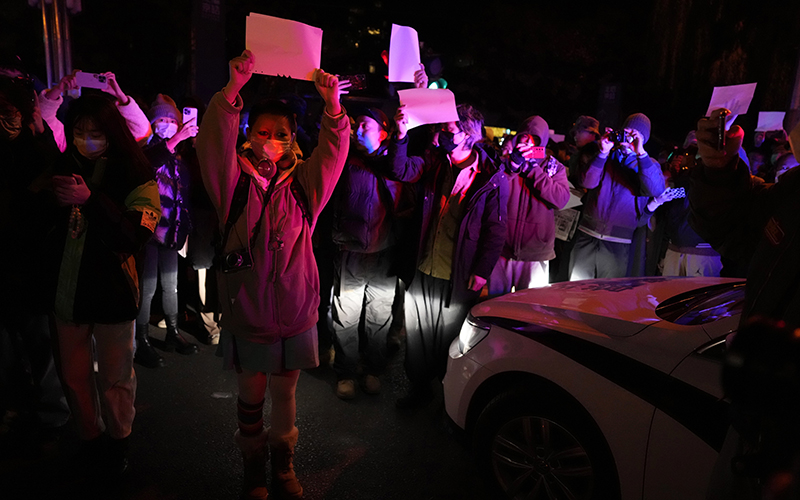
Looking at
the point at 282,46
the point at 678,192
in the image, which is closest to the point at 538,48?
the point at 678,192

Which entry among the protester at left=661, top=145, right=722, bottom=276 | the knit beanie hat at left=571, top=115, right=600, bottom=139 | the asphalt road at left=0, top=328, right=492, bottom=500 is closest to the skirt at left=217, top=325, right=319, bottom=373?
the asphalt road at left=0, top=328, right=492, bottom=500

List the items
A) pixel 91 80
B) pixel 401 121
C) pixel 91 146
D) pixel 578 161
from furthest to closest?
pixel 578 161
pixel 91 80
pixel 401 121
pixel 91 146

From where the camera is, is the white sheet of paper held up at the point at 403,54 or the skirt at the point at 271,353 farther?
the white sheet of paper held up at the point at 403,54

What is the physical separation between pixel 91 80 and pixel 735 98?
15.2ft

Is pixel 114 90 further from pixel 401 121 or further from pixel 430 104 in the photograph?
pixel 430 104

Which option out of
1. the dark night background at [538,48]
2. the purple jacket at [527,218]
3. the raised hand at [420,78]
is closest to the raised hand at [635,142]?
the purple jacket at [527,218]

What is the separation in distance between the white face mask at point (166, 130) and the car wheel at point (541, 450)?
3747 mm

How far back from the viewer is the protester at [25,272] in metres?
3.07

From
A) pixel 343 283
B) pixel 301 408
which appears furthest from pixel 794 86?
pixel 301 408

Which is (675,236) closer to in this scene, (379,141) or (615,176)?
(615,176)

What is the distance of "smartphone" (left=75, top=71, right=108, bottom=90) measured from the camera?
13.4 ft

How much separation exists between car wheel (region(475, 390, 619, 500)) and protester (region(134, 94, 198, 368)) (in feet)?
10.5

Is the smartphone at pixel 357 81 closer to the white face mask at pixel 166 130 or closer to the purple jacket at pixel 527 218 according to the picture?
the purple jacket at pixel 527 218

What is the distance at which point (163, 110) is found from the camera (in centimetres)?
484
